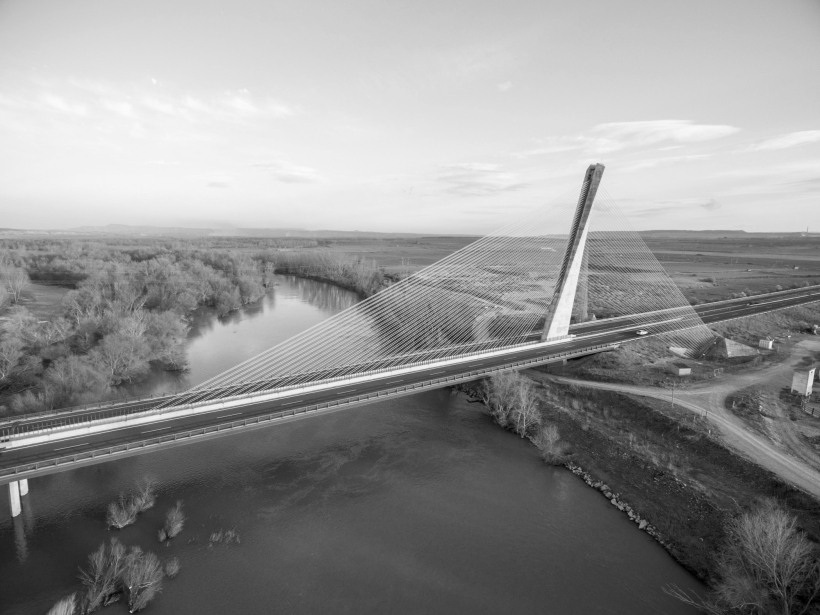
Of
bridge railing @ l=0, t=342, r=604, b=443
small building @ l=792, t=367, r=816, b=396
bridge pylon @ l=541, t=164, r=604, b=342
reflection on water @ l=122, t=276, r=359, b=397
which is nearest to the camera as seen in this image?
bridge railing @ l=0, t=342, r=604, b=443

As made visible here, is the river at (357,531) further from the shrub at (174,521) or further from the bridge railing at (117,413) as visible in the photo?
the bridge railing at (117,413)

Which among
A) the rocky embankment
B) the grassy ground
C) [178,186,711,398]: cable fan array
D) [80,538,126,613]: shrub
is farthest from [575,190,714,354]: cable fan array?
the grassy ground

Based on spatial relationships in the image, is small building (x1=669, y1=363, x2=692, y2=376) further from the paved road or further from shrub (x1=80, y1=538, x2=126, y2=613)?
shrub (x1=80, y1=538, x2=126, y2=613)

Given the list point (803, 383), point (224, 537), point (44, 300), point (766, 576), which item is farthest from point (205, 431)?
point (44, 300)

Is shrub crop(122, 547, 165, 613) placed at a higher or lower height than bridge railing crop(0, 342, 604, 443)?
lower

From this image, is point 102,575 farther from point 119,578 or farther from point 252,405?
point 252,405

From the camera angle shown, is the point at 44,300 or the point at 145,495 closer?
the point at 145,495
